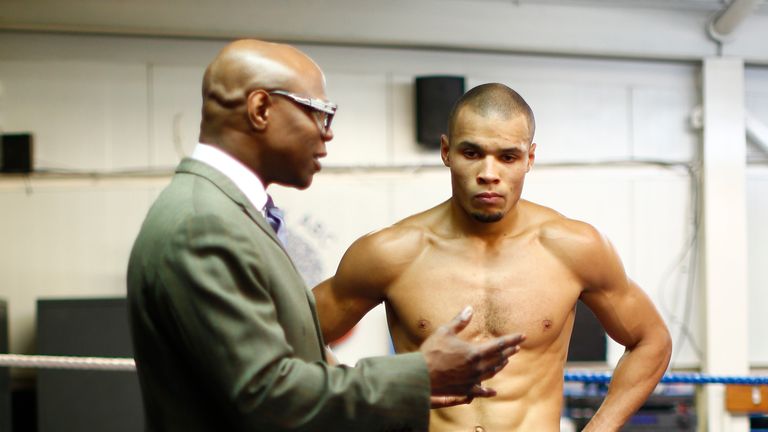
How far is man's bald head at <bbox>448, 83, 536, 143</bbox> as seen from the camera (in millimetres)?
2244

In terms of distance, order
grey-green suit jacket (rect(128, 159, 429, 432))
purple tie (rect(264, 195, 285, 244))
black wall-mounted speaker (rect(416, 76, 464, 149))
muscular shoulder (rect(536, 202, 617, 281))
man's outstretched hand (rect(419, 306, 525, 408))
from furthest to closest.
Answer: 1. black wall-mounted speaker (rect(416, 76, 464, 149))
2. muscular shoulder (rect(536, 202, 617, 281))
3. purple tie (rect(264, 195, 285, 244))
4. man's outstretched hand (rect(419, 306, 525, 408))
5. grey-green suit jacket (rect(128, 159, 429, 432))

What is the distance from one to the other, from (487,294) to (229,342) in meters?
1.17

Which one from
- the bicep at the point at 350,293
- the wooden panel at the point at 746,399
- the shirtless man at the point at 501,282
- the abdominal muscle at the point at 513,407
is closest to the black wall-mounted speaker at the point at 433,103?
the wooden panel at the point at 746,399

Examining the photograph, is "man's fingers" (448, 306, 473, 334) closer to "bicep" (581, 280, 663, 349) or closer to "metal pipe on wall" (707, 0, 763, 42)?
"bicep" (581, 280, 663, 349)

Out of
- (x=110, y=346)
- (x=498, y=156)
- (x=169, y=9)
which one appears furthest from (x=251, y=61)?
(x=169, y=9)

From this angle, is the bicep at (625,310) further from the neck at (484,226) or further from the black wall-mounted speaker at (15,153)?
the black wall-mounted speaker at (15,153)

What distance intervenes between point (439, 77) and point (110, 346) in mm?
2428

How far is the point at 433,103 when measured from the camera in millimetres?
5430

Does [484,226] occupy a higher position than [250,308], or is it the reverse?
[484,226]

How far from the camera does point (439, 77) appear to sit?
17.9 feet

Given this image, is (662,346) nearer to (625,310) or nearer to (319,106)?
(625,310)

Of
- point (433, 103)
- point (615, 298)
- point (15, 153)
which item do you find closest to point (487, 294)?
point (615, 298)

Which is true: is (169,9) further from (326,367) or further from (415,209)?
(326,367)

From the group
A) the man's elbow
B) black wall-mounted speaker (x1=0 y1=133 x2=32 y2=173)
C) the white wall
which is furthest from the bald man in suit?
black wall-mounted speaker (x1=0 y1=133 x2=32 y2=173)
